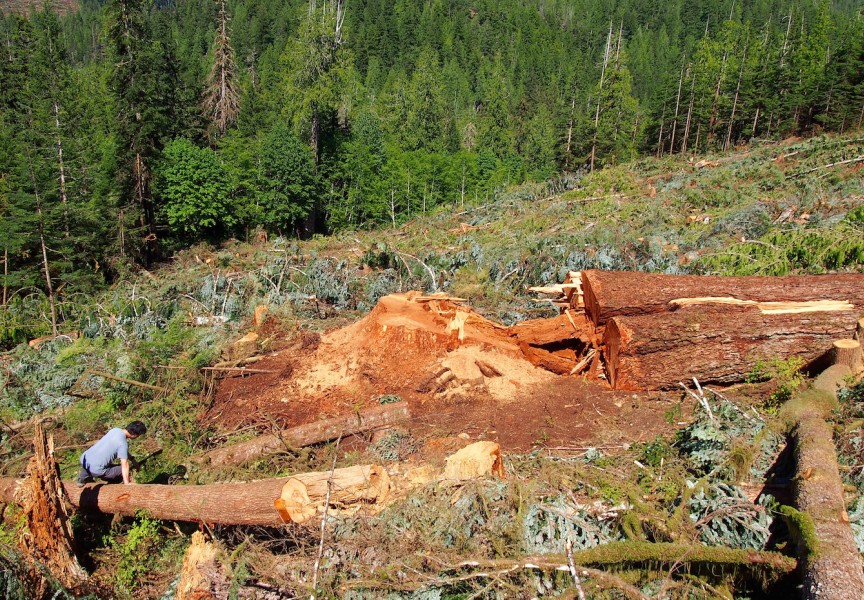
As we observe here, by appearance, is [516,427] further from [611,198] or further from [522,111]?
[522,111]

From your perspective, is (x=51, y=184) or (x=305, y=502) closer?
(x=305, y=502)

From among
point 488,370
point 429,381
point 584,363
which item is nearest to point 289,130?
point 429,381

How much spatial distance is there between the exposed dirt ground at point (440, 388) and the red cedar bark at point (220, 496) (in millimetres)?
1655

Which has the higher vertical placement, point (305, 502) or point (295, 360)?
point (305, 502)

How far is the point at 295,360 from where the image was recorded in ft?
27.0

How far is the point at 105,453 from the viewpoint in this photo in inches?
222

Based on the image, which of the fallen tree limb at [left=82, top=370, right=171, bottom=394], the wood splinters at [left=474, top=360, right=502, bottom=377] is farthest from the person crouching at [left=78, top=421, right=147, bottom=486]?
the wood splinters at [left=474, top=360, right=502, bottom=377]

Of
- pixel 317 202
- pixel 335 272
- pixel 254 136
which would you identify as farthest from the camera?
pixel 254 136

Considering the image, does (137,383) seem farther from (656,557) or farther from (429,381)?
(656,557)

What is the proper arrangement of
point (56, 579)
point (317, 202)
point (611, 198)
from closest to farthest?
point (56, 579) → point (611, 198) → point (317, 202)

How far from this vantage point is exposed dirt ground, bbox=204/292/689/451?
21.0ft

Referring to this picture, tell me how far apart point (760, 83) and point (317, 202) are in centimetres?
3034

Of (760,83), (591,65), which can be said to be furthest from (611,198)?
(591,65)

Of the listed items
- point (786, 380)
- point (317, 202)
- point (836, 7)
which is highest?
point (836, 7)
